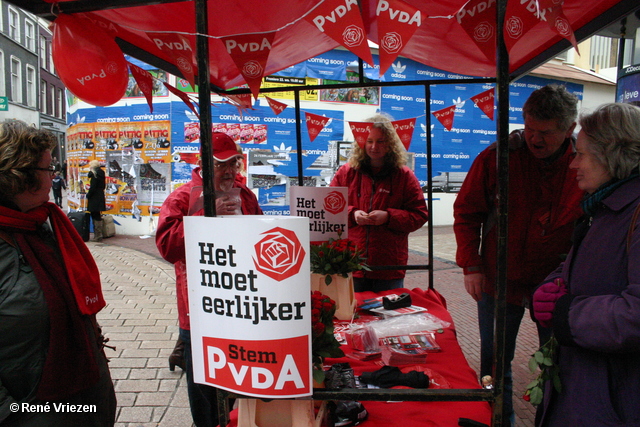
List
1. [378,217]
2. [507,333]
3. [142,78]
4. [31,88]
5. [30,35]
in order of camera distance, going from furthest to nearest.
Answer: [31,88] < [30,35] < [378,217] < [142,78] < [507,333]

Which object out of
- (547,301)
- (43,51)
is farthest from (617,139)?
(43,51)

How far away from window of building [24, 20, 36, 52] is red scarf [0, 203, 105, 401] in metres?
29.1

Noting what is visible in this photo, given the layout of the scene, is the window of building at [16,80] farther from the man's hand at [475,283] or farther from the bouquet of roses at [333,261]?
the man's hand at [475,283]

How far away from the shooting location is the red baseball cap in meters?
2.44

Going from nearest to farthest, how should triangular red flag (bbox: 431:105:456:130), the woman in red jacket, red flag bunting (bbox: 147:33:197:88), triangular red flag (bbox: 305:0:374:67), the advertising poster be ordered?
triangular red flag (bbox: 305:0:374:67)
red flag bunting (bbox: 147:33:197:88)
the woman in red jacket
triangular red flag (bbox: 431:105:456:130)
the advertising poster

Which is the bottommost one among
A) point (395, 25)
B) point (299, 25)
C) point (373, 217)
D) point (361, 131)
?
point (373, 217)

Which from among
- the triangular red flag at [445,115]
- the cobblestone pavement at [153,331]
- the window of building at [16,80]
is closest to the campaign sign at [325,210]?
the cobblestone pavement at [153,331]

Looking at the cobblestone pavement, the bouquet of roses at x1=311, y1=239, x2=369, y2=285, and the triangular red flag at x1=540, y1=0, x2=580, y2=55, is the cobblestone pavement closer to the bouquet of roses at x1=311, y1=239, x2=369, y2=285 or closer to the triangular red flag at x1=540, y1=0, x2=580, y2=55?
the bouquet of roses at x1=311, y1=239, x2=369, y2=285

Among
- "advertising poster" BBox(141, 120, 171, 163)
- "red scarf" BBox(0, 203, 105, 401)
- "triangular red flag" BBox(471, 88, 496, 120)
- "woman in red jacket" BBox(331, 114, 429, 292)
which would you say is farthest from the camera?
"advertising poster" BBox(141, 120, 171, 163)

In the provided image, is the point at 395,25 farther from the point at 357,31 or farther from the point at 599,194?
the point at 599,194

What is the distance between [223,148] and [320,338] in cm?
146

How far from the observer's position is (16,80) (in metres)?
23.8

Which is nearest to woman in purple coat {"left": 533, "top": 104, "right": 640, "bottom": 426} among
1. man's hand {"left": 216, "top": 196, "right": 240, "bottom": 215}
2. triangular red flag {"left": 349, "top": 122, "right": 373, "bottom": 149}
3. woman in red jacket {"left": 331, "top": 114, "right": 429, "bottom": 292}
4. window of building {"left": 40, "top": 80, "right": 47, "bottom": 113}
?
man's hand {"left": 216, "top": 196, "right": 240, "bottom": 215}

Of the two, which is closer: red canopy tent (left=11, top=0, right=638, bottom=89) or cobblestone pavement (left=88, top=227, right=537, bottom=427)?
red canopy tent (left=11, top=0, right=638, bottom=89)
